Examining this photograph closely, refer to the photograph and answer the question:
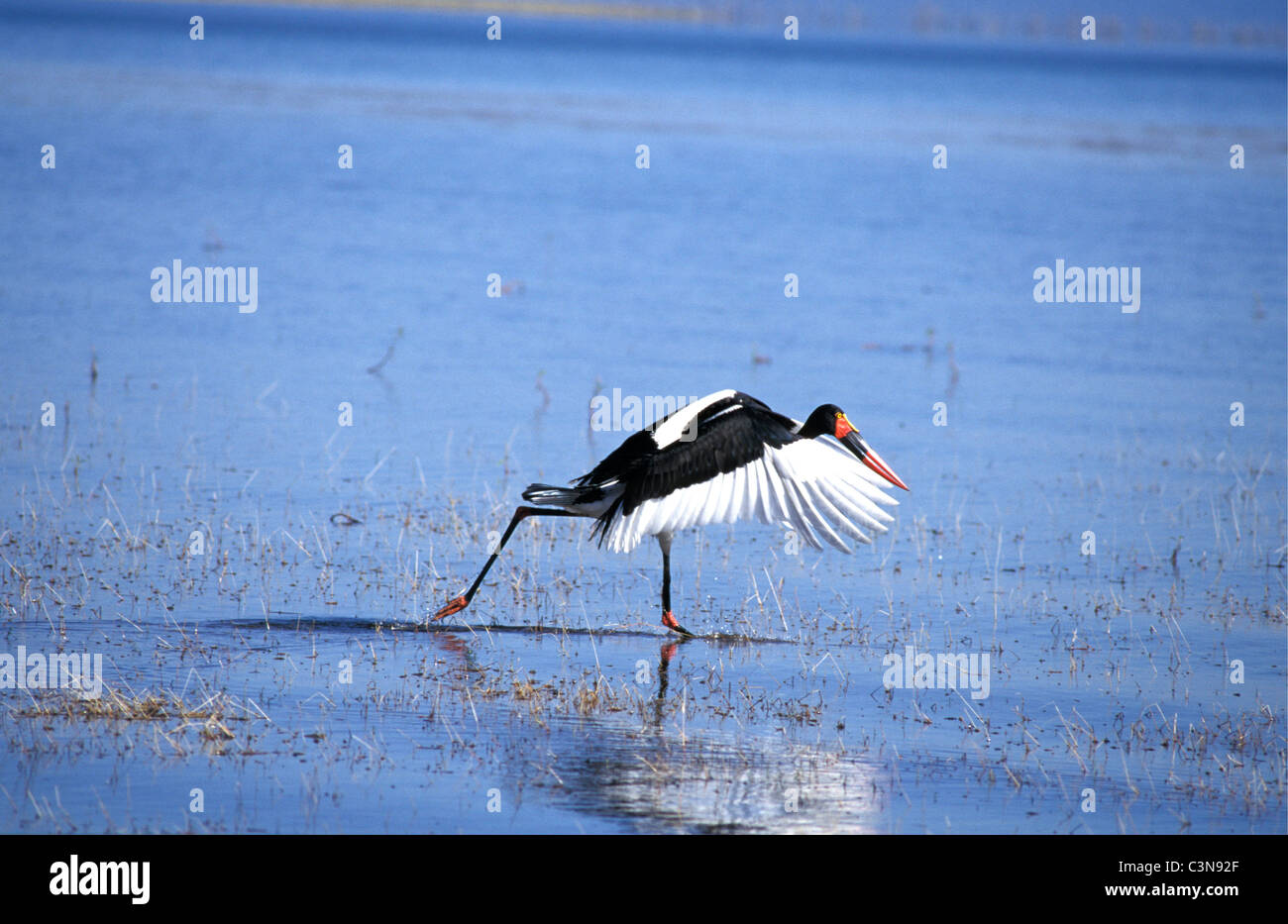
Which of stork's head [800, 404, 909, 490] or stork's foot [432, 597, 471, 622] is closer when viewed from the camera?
stork's foot [432, 597, 471, 622]

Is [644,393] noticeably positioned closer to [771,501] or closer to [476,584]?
[476,584]

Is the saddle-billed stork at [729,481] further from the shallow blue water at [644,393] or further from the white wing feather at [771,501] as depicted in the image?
the shallow blue water at [644,393]

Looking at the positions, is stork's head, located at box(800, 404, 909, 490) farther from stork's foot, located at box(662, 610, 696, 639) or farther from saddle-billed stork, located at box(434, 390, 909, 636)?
stork's foot, located at box(662, 610, 696, 639)

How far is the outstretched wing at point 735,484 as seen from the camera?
975cm

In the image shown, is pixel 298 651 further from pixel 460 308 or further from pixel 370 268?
pixel 370 268

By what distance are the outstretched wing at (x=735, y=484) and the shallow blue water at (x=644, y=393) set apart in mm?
762

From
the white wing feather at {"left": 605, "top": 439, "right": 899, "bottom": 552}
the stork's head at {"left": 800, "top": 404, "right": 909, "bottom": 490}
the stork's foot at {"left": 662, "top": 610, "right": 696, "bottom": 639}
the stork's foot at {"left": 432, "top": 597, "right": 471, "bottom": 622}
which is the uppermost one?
the stork's head at {"left": 800, "top": 404, "right": 909, "bottom": 490}

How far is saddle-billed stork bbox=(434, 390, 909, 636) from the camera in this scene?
974cm

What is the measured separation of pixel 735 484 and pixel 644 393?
7.35m

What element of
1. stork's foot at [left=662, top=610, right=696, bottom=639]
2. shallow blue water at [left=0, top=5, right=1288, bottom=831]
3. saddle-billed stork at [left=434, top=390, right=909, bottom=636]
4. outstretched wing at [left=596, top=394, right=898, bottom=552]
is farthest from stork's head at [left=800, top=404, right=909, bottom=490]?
stork's foot at [left=662, top=610, right=696, bottom=639]

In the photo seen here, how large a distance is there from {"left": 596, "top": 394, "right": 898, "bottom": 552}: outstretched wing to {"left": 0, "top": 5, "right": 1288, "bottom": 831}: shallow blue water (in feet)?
2.50

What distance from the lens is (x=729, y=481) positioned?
32.2 feet

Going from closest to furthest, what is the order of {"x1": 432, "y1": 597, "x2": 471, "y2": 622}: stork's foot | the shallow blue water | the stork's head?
the shallow blue water → {"x1": 432, "y1": 597, "x2": 471, "y2": 622}: stork's foot → the stork's head

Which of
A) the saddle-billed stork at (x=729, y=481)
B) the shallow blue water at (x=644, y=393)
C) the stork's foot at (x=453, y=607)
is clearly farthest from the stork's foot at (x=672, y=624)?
the stork's foot at (x=453, y=607)
